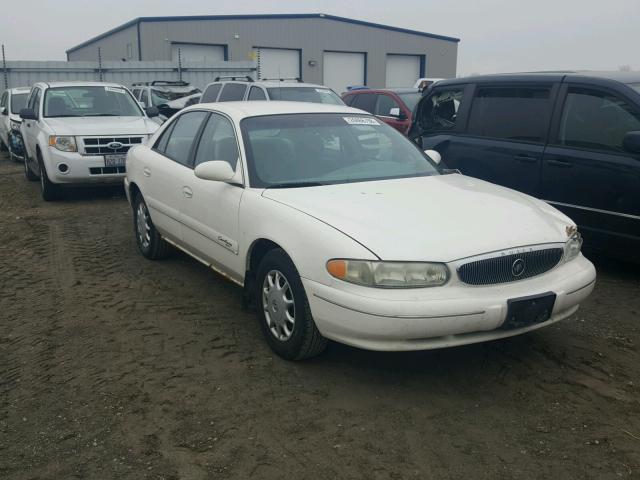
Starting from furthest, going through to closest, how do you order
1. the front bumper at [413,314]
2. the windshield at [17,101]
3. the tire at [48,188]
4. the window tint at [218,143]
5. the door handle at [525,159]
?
the windshield at [17,101]
the tire at [48,188]
the door handle at [525,159]
the window tint at [218,143]
the front bumper at [413,314]

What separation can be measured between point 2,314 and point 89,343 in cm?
108

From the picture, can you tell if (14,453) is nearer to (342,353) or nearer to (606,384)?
(342,353)

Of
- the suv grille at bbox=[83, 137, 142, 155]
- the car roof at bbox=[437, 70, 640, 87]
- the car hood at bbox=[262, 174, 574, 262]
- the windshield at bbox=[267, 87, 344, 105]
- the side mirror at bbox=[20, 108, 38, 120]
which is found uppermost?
the car roof at bbox=[437, 70, 640, 87]

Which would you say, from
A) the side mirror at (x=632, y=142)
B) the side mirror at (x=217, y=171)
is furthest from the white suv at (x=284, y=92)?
the side mirror at (x=217, y=171)

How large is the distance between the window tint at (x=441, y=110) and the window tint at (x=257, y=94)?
486 cm

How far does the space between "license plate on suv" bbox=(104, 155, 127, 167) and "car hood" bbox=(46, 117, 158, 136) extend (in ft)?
1.13

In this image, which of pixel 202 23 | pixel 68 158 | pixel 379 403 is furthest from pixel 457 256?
pixel 202 23

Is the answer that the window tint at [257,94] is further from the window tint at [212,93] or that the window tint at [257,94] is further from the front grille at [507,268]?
the front grille at [507,268]

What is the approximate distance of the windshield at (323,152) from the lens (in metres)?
4.61

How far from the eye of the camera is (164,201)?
5750mm

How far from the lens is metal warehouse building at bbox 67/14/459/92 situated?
1293 inches

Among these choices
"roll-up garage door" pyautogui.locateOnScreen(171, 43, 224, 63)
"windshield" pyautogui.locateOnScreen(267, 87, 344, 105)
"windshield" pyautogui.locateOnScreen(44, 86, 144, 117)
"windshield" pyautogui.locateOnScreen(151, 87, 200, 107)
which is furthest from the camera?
"roll-up garage door" pyautogui.locateOnScreen(171, 43, 224, 63)

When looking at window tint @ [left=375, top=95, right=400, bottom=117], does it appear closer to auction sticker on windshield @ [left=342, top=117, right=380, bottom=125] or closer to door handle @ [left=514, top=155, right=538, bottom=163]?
door handle @ [left=514, top=155, right=538, bottom=163]

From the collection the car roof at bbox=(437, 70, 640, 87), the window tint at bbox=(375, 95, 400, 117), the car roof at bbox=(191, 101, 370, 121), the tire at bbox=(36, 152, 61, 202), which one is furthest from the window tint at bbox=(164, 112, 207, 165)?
the window tint at bbox=(375, 95, 400, 117)
